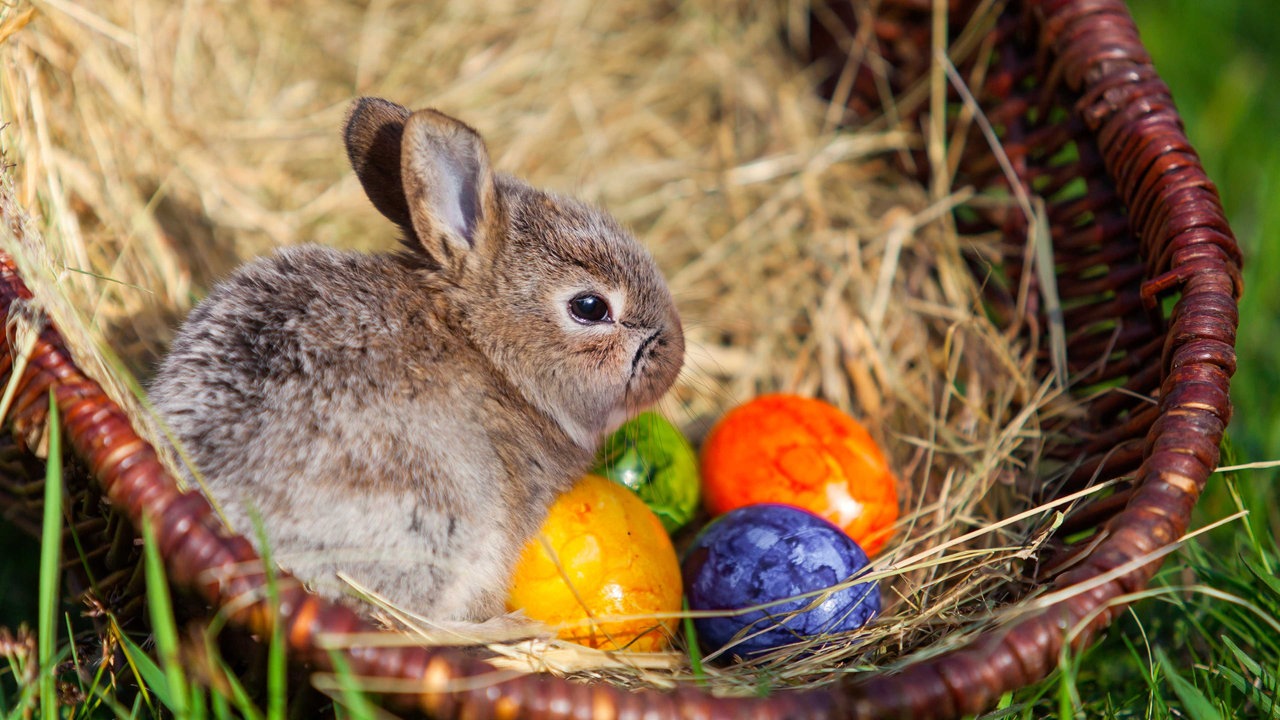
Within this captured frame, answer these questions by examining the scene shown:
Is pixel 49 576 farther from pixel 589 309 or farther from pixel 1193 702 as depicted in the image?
pixel 1193 702

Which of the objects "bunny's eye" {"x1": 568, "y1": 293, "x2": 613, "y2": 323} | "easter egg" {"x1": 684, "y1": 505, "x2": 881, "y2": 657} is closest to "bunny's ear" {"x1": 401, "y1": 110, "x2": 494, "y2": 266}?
"bunny's eye" {"x1": 568, "y1": 293, "x2": 613, "y2": 323}

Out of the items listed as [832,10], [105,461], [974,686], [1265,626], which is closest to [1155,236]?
[1265,626]

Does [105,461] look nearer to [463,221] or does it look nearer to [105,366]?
[105,366]

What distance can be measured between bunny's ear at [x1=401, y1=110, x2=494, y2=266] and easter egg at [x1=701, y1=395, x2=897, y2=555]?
1022 millimetres

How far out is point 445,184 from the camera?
255 cm

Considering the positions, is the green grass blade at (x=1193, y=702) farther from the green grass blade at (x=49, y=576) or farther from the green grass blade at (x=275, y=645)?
the green grass blade at (x=49, y=576)

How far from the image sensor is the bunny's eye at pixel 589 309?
2695mm

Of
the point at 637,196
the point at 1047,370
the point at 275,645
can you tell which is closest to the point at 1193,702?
the point at 1047,370

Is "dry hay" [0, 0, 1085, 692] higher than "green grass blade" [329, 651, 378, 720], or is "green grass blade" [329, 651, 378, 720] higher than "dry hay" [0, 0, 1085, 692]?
"dry hay" [0, 0, 1085, 692]

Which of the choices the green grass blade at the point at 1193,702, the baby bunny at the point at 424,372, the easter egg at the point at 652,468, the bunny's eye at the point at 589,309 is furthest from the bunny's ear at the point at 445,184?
the green grass blade at the point at 1193,702

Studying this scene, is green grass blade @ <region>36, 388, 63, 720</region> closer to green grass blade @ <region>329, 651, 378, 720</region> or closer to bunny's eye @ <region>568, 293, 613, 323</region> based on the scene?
green grass blade @ <region>329, 651, 378, 720</region>

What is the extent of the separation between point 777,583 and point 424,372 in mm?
1045

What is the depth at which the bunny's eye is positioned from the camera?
2.70m

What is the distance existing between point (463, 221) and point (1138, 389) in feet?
6.39
